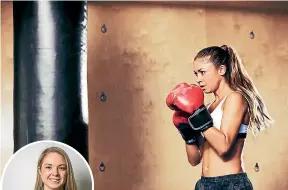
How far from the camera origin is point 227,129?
3973 millimetres

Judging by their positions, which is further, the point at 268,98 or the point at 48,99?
the point at 268,98

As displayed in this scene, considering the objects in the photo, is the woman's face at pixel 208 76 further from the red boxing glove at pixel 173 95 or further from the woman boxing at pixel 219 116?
the red boxing glove at pixel 173 95

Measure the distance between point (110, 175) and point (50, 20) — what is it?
1.09 metres

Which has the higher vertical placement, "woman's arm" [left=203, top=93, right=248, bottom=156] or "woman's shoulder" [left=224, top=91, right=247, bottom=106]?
"woman's shoulder" [left=224, top=91, right=247, bottom=106]

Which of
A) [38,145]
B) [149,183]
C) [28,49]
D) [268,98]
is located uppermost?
[28,49]

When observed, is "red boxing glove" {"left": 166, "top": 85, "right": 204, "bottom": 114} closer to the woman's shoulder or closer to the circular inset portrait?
the woman's shoulder

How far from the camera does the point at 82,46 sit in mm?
4074

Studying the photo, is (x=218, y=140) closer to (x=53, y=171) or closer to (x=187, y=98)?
(x=187, y=98)

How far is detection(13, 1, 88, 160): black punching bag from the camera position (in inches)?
155

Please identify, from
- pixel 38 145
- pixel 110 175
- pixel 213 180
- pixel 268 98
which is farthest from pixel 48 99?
pixel 268 98

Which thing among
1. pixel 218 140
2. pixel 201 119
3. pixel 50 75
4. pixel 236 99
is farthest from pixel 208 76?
pixel 50 75

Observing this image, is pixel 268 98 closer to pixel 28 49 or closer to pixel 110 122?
pixel 110 122

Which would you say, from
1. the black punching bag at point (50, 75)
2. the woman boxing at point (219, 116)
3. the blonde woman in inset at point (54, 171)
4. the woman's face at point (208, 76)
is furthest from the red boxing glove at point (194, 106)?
the blonde woman in inset at point (54, 171)

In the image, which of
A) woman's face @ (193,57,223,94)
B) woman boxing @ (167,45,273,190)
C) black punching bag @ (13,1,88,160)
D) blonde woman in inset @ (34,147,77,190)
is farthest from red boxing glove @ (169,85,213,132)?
blonde woman in inset @ (34,147,77,190)
